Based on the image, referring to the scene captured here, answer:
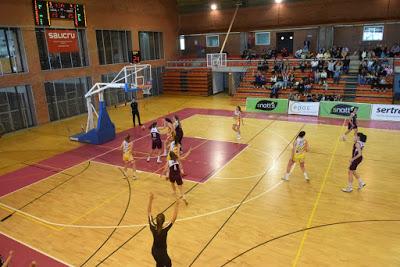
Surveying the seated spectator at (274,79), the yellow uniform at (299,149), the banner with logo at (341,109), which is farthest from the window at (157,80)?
the yellow uniform at (299,149)

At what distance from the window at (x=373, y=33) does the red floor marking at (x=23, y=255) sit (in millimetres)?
27447

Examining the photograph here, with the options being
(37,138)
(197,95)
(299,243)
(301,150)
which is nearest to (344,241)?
(299,243)

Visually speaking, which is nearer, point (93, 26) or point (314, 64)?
point (93, 26)

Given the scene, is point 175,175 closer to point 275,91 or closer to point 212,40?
point 275,91

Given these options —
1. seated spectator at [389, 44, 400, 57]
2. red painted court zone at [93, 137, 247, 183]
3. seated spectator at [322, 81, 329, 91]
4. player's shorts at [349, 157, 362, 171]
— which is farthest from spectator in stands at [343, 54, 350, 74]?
player's shorts at [349, 157, 362, 171]

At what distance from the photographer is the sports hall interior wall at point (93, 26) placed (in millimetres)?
17828

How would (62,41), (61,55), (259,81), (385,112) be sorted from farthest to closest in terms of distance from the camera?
(259,81)
(61,55)
(62,41)
(385,112)

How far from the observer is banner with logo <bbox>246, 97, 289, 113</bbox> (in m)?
20.6

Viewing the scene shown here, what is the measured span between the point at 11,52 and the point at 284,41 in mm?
21595

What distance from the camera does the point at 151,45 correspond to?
28.5 meters

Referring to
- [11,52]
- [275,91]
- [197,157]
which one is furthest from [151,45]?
[197,157]

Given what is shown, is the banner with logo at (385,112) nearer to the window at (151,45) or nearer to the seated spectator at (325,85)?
the seated spectator at (325,85)

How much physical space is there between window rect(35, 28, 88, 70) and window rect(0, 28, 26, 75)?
1184mm

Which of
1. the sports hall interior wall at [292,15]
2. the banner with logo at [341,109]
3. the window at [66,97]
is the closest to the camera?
the banner with logo at [341,109]
